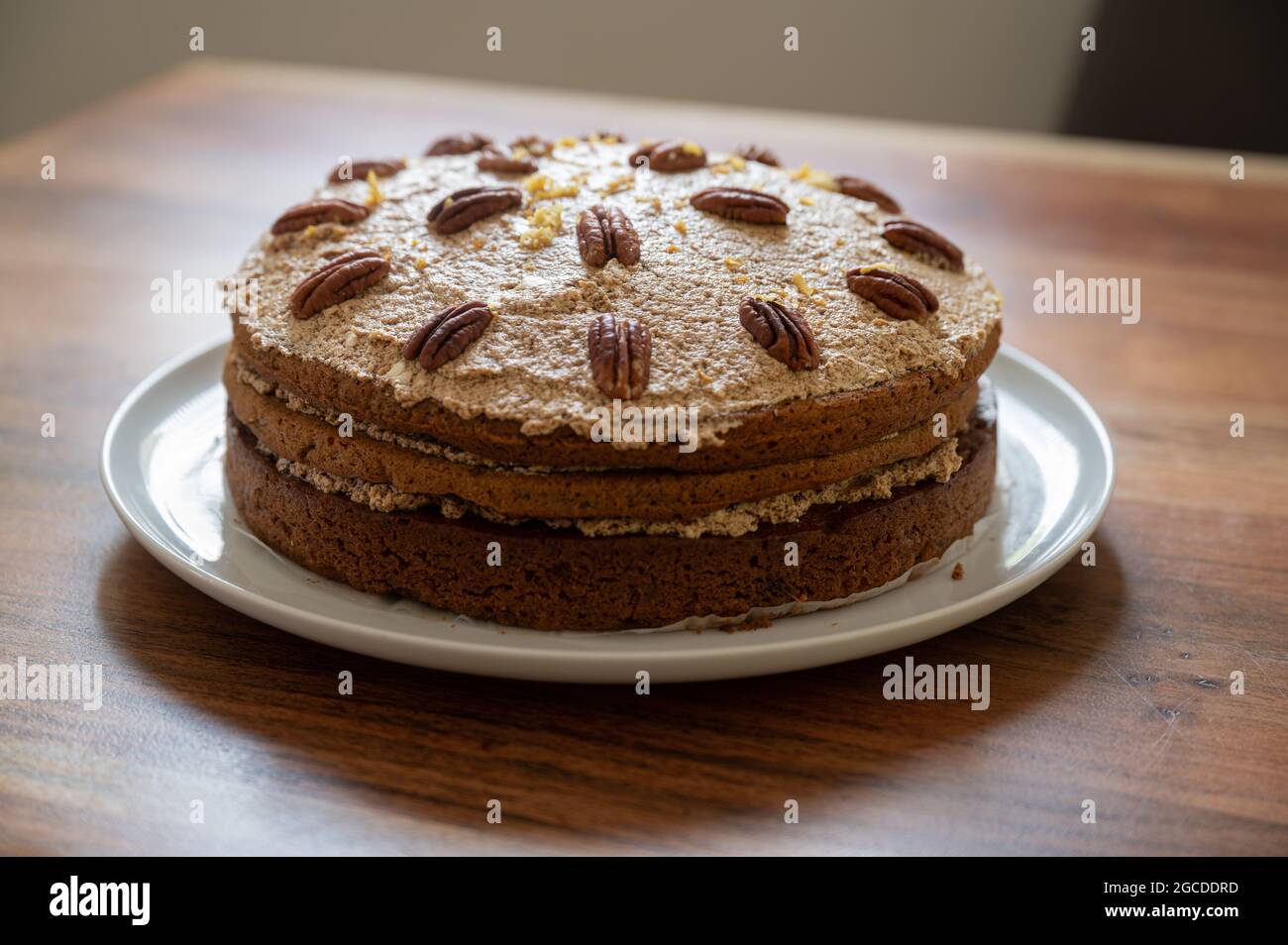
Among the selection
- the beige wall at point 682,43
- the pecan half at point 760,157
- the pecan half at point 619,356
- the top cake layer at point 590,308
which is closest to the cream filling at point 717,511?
the top cake layer at point 590,308

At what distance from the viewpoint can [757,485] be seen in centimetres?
202

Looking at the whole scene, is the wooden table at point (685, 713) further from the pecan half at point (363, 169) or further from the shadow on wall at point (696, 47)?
the shadow on wall at point (696, 47)

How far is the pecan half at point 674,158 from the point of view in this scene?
2.66 meters

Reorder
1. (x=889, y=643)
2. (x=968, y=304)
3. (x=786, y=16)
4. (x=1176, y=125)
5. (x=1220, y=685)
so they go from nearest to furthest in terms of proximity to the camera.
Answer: (x=889, y=643) < (x=1220, y=685) < (x=968, y=304) < (x=1176, y=125) < (x=786, y=16)

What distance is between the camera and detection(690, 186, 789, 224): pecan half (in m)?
2.40

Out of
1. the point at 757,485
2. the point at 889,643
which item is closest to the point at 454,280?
the point at 757,485

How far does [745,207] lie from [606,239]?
320 millimetres

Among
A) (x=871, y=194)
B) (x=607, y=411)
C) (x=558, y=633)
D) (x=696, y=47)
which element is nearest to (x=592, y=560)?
(x=558, y=633)

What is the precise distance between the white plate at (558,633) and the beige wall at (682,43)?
156 inches

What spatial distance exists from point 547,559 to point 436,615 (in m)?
0.23

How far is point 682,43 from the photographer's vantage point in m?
6.39

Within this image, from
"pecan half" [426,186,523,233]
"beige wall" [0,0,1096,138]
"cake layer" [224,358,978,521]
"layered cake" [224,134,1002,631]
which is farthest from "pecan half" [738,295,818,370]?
"beige wall" [0,0,1096,138]

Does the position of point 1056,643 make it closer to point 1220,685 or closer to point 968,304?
point 1220,685

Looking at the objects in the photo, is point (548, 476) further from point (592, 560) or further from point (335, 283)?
point (335, 283)
